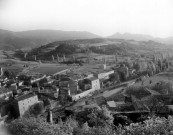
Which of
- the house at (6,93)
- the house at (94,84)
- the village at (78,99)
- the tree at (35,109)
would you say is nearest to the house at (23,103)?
the village at (78,99)

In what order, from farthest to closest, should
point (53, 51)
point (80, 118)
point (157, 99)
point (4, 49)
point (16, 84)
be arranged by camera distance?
point (53, 51) → point (4, 49) → point (16, 84) → point (157, 99) → point (80, 118)

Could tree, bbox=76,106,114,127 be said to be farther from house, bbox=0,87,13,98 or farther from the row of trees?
house, bbox=0,87,13,98

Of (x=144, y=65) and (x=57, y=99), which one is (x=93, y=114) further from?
(x=144, y=65)

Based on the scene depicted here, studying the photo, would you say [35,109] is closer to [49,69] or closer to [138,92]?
[138,92]

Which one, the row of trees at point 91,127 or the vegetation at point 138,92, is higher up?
the row of trees at point 91,127

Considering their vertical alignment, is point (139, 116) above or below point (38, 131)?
below

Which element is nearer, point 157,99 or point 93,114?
point 93,114

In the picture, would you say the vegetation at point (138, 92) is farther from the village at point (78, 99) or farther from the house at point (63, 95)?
the house at point (63, 95)

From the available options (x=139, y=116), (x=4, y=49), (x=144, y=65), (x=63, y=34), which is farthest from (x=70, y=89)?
(x=63, y=34)
